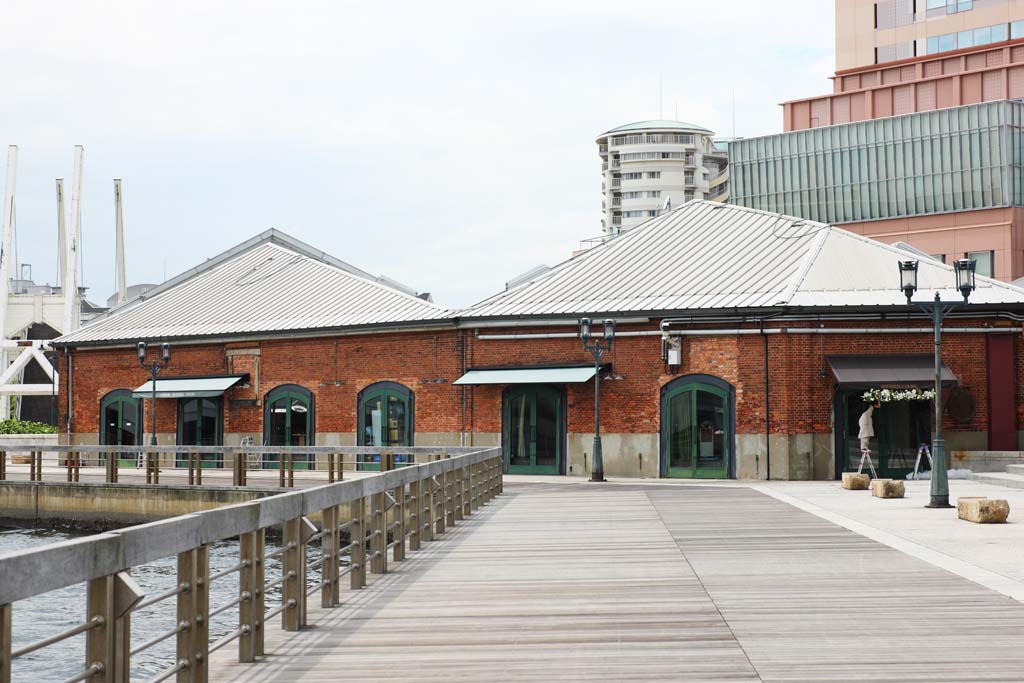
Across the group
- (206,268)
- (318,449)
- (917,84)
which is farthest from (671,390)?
(917,84)

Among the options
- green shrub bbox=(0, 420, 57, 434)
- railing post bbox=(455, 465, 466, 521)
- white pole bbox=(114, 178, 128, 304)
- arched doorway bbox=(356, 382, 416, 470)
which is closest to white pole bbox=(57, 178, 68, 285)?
white pole bbox=(114, 178, 128, 304)

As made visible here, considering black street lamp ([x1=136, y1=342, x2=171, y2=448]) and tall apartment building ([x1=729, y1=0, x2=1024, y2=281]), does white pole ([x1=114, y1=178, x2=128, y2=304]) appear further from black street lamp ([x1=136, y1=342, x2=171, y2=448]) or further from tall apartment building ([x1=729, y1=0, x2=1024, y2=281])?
tall apartment building ([x1=729, y1=0, x2=1024, y2=281])

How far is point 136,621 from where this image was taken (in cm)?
1872

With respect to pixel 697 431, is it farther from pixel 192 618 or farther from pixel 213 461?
pixel 192 618

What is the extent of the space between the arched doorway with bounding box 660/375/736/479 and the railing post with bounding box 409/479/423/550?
18835 mm

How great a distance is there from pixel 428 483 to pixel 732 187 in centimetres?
8215

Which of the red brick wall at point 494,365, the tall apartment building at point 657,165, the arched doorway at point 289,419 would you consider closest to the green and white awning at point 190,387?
the red brick wall at point 494,365

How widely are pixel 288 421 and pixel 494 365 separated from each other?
25.2 feet

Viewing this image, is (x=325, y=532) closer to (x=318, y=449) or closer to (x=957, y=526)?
(x=957, y=526)

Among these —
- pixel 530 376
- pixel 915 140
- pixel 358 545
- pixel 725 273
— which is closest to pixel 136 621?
pixel 358 545

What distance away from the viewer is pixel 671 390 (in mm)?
34094

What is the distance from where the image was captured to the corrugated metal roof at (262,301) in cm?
4066

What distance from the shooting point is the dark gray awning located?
31.6 metres

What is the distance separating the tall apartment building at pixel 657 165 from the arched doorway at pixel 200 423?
4221 inches
